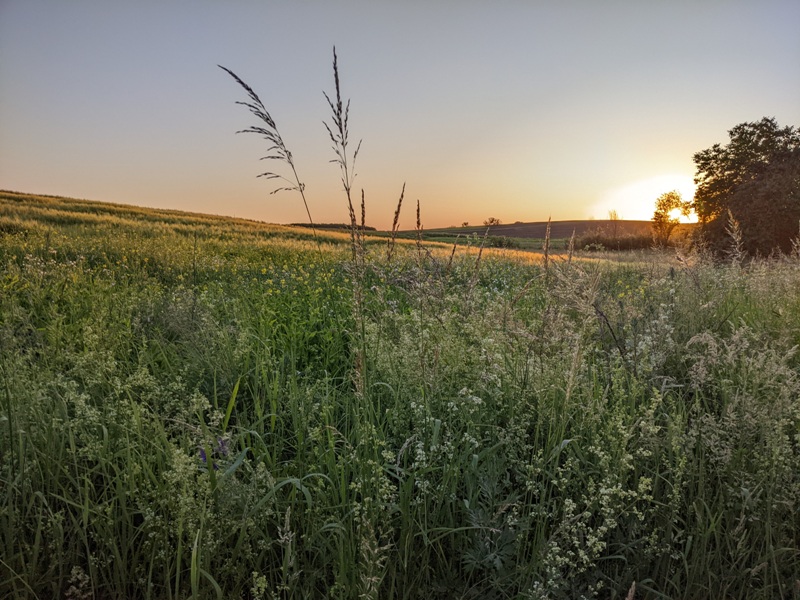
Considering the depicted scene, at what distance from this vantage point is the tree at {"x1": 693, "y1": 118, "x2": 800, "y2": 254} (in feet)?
96.1

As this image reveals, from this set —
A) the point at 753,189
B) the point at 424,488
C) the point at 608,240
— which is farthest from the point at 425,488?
the point at 608,240

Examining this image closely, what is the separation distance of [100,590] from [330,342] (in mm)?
2653

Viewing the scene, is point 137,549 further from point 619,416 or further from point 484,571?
point 619,416

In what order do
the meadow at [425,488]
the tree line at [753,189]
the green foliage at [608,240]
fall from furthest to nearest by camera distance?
the green foliage at [608,240] → the tree line at [753,189] → the meadow at [425,488]

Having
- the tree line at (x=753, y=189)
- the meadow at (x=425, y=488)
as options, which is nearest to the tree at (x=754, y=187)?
the tree line at (x=753, y=189)

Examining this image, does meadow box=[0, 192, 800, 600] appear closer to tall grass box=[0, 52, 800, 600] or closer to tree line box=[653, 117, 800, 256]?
tall grass box=[0, 52, 800, 600]

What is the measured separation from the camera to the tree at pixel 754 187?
96.1 ft

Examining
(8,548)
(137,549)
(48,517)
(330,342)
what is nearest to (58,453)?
(48,517)

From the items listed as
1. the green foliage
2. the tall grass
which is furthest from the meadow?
the green foliage

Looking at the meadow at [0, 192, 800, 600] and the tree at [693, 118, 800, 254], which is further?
the tree at [693, 118, 800, 254]

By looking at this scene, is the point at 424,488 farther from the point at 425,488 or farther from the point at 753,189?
the point at 753,189

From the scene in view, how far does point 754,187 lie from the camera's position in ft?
102

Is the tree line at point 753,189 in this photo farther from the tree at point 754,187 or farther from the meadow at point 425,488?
the meadow at point 425,488

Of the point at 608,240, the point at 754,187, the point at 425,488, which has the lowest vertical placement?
the point at 425,488
